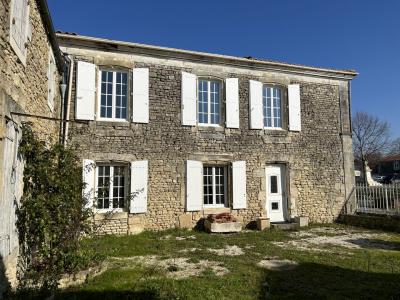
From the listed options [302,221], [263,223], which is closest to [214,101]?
[263,223]

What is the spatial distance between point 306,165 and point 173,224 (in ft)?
16.8

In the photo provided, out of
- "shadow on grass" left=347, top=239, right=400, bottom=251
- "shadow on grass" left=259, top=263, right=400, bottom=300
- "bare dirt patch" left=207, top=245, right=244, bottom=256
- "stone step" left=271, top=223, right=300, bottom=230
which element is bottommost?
"shadow on grass" left=259, top=263, right=400, bottom=300

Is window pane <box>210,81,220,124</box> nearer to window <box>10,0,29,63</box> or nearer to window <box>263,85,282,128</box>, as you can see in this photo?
window <box>263,85,282,128</box>

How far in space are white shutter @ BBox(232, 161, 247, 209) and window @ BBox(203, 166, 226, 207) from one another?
0.37 meters

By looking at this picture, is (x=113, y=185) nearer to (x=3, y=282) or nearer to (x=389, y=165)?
(x=3, y=282)

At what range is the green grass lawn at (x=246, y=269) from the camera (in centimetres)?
473

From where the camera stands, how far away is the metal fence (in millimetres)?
A: 10820

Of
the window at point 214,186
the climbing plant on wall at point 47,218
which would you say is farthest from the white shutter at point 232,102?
the climbing plant on wall at point 47,218

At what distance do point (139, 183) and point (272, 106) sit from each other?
5370 mm

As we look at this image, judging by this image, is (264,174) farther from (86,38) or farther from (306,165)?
(86,38)

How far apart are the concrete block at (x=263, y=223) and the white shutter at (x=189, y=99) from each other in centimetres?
364

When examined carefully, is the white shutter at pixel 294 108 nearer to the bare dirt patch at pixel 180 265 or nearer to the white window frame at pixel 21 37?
the bare dirt patch at pixel 180 265

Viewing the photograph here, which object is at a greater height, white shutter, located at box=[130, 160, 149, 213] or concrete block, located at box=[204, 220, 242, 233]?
white shutter, located at box=[130, 160, 149, 213]

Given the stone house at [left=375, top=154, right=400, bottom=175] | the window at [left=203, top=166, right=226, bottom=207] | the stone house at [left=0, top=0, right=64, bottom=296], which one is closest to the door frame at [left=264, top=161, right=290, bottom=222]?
the window at [left=203, top=166, right=226, bottom=207]
